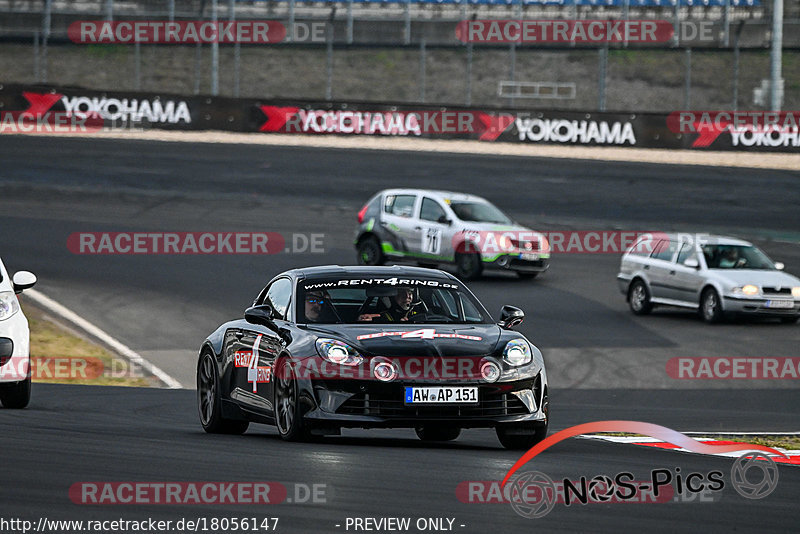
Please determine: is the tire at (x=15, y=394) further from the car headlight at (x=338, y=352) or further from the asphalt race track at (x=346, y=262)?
the car headlight at (x=338, y=352)

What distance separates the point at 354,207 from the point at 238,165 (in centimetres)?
465

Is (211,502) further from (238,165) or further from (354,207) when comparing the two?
(238,165)

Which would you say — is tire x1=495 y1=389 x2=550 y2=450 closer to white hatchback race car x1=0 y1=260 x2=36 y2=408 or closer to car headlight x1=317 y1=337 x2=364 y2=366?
car headlight x1=317 y1=337 x2=364 y2=366

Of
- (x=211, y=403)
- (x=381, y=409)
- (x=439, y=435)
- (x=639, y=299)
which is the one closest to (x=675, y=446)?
(x=439, y=435)

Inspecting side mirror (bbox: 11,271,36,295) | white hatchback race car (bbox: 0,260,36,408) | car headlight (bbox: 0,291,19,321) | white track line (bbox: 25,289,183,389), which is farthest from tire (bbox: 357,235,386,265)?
car headlight (bbox: 0,291,19,321)

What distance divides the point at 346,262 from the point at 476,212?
258 cm

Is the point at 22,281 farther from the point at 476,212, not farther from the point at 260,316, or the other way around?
the point at 476,212

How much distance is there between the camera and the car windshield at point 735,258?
2244 cm

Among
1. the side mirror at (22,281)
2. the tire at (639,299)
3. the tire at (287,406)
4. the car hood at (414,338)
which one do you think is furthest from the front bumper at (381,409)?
the tire at (639,299)

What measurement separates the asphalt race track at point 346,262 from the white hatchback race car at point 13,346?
34cm

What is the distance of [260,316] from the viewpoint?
387 inches

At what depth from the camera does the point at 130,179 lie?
108 ft

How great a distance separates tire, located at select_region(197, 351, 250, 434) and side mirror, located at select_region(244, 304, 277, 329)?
963 millimetres

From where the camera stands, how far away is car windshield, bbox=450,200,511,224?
2512 centimetres
